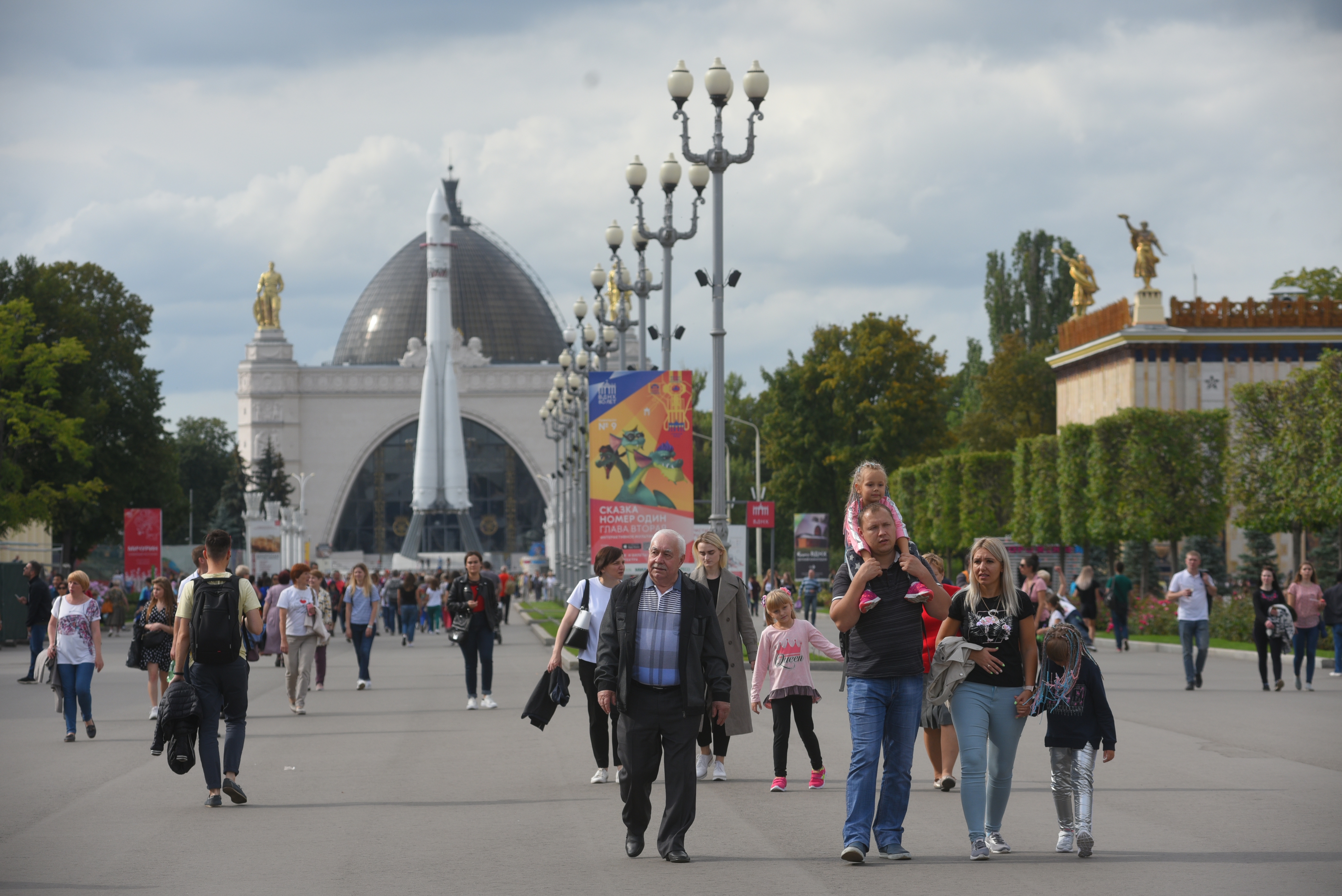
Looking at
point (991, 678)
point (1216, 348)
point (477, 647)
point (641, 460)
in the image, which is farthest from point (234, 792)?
point (1216, 348)

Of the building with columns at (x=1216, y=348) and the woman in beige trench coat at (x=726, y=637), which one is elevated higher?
the building with columns at (x=1216, y=348)

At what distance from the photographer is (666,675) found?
8.38 m

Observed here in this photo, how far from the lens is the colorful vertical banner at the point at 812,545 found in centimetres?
4428

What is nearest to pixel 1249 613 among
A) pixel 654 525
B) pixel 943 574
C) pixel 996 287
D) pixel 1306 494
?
pixel 1306 494

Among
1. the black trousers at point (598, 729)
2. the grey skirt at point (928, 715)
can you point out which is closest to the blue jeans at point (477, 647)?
the black trousers at point (598, 729)

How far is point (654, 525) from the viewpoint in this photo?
25.6 meters

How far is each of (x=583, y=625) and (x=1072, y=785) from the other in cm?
417

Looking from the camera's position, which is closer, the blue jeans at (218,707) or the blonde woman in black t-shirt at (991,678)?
the blonde woman in black t-shirt at (991,678)

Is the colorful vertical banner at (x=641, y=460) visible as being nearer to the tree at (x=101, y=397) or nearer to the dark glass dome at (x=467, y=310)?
the tree at (x=101, y=397)

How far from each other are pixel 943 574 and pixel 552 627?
25655 mm

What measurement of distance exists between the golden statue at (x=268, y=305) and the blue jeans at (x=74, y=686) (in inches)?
4399

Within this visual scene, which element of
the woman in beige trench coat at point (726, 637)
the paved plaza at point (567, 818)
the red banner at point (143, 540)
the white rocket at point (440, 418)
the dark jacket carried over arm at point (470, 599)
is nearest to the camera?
the paved plaza at point (567, 818)

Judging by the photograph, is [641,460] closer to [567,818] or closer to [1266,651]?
[1266,651]

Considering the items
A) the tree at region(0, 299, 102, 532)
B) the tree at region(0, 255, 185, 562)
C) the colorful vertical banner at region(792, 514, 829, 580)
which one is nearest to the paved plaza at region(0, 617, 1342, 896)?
the colorful vertical banner at region(792, 514, 829, 580)
